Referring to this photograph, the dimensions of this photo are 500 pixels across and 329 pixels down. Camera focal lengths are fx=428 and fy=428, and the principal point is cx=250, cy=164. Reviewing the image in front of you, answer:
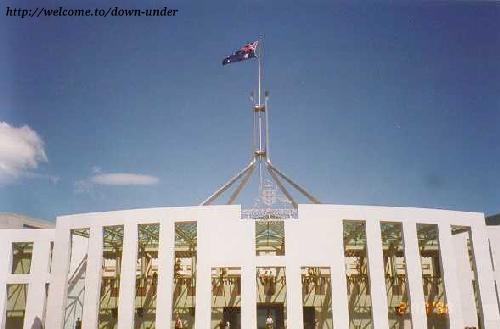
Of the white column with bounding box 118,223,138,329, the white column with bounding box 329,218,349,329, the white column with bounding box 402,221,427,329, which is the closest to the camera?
the white column with bounding box 329,218,349,329

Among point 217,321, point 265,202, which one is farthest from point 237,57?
point 217,321

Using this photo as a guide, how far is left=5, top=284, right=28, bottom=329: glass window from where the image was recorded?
2917 cm

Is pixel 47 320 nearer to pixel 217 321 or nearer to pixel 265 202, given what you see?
pixel 217 321

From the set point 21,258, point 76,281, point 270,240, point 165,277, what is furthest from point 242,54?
point 21,258

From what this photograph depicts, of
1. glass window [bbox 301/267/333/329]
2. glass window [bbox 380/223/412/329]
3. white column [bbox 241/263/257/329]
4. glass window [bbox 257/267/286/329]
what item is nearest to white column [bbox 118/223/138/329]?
white column [bbox 241/263/257/329]

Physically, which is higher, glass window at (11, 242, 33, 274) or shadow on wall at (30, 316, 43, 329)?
glass window at (11, 242, 33, 274)

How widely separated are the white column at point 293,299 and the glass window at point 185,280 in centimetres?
805

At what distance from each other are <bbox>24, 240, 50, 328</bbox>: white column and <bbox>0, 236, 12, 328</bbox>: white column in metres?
1.69

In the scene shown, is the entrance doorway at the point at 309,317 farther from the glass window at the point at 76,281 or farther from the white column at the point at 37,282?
the white column at the point at 37,282

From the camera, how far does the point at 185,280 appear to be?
29125mm

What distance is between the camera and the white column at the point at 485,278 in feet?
76.0

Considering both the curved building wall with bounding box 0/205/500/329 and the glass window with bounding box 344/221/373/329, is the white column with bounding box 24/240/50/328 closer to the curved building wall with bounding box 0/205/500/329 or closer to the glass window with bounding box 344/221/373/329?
the curved building wall with bounding box 0/205/500/329

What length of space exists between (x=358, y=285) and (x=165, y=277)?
14.3 m

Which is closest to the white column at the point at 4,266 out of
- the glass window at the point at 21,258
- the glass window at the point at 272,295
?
the glass window at the point at 21,258
